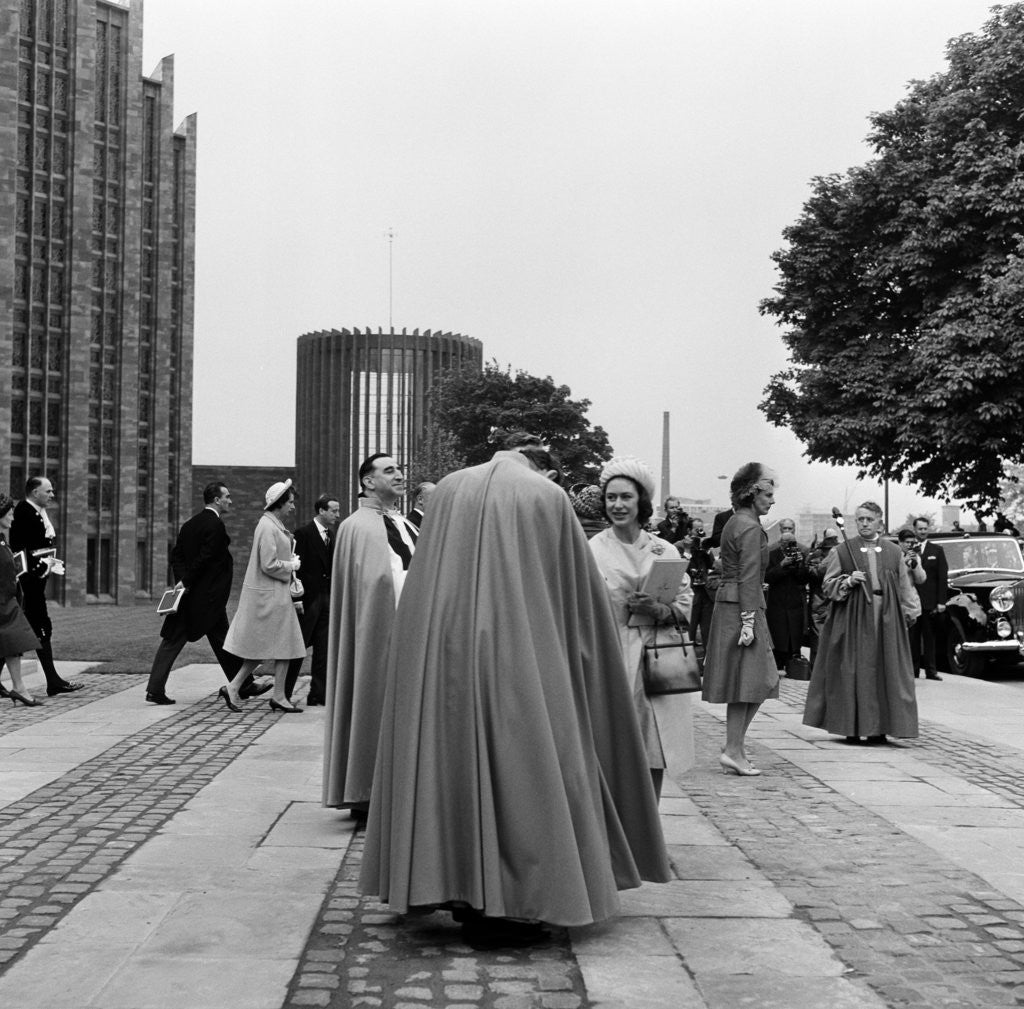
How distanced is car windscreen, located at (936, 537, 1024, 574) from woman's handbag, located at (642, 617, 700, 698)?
13.9 metres

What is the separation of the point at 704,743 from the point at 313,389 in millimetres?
103785

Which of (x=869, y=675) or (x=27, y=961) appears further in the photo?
(x=869, y=675)

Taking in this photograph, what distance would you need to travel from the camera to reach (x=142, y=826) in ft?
21.0

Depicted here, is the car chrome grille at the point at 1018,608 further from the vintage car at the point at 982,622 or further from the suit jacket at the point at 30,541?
the suit jacket at the point at 30,541

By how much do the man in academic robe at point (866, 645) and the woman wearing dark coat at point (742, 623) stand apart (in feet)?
4.68

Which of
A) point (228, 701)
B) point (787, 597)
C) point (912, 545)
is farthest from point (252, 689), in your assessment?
point (912, 545)

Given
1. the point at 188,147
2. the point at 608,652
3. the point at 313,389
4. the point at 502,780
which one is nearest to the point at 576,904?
the point at 502,780

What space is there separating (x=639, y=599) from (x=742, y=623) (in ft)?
7.91

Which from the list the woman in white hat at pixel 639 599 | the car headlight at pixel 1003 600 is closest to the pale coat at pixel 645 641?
the woman in white hat at pixel 639 599

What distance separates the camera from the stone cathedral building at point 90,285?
178 feet

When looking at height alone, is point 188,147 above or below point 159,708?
above

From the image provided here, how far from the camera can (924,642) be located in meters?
15.8

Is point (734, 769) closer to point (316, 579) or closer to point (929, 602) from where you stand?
point (316, 579)

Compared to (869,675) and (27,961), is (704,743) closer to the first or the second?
(869,675)
